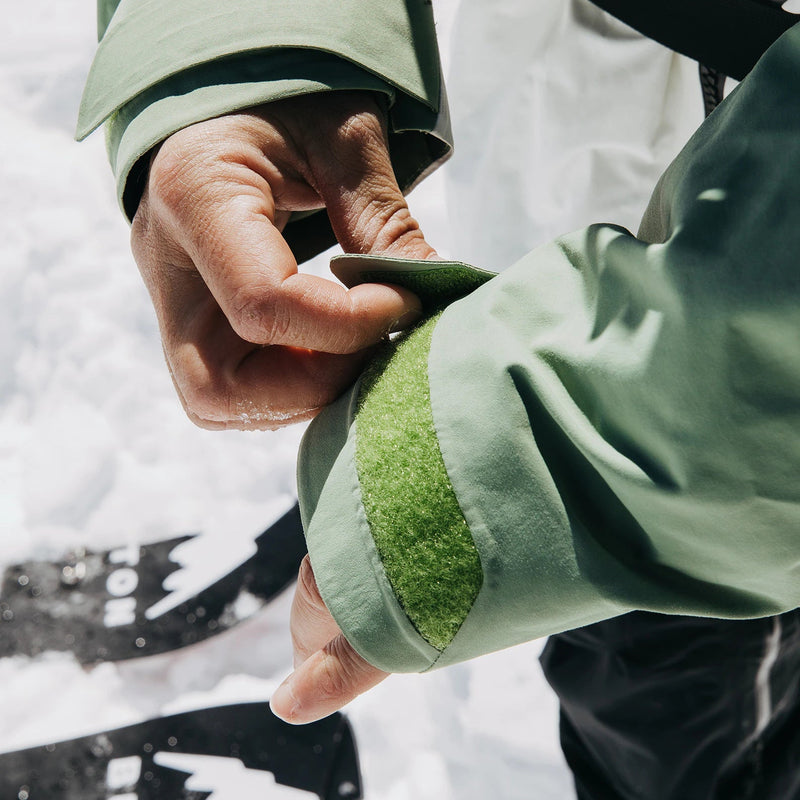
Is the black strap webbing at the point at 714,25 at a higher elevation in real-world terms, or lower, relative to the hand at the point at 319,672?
higher

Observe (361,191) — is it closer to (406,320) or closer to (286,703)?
(406,320)

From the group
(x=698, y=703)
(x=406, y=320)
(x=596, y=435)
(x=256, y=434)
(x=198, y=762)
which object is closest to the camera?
(x=596, y=435)

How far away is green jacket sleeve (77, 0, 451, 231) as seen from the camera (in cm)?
50

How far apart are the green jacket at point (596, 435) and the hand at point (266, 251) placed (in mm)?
33

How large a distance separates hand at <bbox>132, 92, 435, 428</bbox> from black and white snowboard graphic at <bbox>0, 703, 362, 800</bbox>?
49cm

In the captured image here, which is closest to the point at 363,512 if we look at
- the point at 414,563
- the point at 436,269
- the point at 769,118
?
the point at 414,563

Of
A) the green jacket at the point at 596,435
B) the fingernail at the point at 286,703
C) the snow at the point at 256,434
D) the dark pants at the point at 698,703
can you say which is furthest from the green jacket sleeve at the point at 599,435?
the snow at the point at 256,434

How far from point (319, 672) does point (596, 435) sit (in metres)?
0.25

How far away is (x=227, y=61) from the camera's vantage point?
506 mm

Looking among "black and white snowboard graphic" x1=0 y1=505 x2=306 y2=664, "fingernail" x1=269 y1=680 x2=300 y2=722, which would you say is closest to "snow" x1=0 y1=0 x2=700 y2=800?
"black and white snowboard graphic" x1=0 y1=505 x2=306 y2=664

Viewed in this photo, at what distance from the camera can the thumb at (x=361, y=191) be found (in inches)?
20.6

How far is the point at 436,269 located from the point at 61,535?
767 mm

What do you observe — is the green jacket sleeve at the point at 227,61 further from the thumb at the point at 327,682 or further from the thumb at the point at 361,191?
the thumb at the point at 327,682

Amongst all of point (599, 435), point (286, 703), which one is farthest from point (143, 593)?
point (599, 435)
